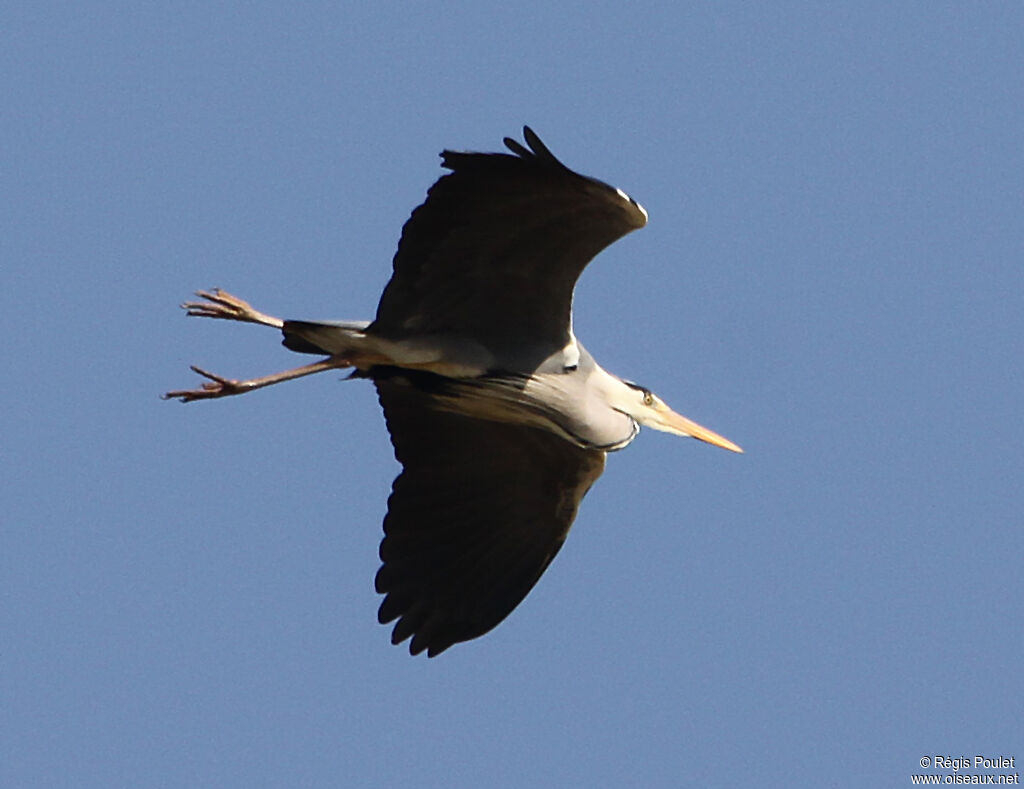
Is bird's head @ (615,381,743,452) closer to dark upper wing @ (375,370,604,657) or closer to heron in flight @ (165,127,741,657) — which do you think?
heron in flight @ (165,127,741,657)

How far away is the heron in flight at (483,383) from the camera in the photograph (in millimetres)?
8234

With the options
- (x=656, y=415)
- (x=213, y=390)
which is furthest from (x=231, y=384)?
(x=656, y=415)

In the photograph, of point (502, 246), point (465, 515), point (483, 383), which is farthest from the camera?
point (465, 515)

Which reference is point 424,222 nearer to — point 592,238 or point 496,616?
point 592,238

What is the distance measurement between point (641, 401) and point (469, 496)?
1.08 metres

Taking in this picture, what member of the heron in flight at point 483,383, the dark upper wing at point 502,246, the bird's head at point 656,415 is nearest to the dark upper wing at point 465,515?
the heron in flight at point 483,383

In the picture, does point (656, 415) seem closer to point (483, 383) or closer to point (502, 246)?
point (483, 383)

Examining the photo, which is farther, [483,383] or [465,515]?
[465,515]

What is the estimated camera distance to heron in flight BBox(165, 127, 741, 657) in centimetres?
823

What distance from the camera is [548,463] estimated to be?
31.4 ft

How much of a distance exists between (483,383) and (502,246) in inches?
32.7

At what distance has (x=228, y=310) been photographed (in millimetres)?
8852

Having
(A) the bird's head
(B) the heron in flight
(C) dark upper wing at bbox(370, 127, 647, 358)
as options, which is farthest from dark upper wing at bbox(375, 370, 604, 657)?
(C) dark upper wing at bbox(370, 127, 647, 358)

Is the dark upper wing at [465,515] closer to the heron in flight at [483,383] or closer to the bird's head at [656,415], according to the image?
the heron in flight at [483,383]
